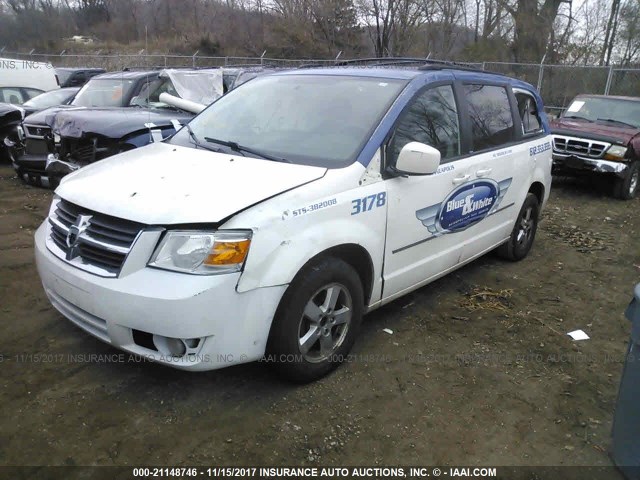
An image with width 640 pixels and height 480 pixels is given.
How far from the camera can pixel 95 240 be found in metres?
2.72

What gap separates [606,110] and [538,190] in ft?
18.8

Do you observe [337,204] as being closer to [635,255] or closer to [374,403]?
[374,403]

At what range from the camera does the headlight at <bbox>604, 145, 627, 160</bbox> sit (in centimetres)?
845

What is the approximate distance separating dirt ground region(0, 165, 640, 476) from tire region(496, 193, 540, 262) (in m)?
0.90

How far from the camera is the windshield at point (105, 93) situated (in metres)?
7.66

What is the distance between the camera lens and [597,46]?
23.8m

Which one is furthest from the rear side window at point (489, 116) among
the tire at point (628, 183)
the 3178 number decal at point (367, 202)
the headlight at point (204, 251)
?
the tire at point (628, 183)

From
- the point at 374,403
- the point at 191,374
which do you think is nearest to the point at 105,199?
the point at 191,374

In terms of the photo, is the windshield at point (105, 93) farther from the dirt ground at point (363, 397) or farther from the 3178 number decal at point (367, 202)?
the 3178 number decal at point (367, 202)

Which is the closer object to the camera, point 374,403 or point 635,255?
point 374,403

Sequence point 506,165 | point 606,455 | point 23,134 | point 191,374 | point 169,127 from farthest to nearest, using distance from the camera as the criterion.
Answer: point 23,134, point 169,127, point 506,165, point 191,374, point 606,455

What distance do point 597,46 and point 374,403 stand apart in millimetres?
26065

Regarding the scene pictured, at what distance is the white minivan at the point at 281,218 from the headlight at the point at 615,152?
5.29 meters

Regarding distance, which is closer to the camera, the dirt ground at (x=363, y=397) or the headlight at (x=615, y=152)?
the dirt ground at (x=363, y=397)
